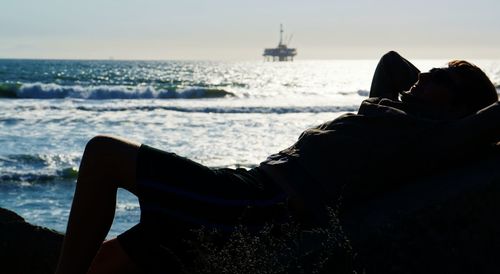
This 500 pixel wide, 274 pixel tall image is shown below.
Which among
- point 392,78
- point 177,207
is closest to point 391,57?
point 392,78

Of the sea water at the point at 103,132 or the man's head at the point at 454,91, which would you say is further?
the sea water at the point at 103,132

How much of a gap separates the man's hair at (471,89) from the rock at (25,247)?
6.49ft

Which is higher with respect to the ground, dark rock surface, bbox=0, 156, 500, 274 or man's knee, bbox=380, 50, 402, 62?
man's knee, bbox=380, 50, 402, 62

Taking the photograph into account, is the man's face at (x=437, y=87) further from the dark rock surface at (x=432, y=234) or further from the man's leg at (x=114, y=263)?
the man's leg at (x=114, y=263)

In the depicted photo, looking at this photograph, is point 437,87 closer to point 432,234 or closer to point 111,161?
point 432,234

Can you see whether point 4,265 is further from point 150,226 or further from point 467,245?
point 467,245

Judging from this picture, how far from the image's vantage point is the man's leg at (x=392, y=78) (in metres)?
3.45

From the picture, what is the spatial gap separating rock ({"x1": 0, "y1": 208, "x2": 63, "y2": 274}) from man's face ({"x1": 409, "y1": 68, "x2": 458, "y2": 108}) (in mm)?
1851

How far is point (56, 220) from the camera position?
21.2 feet

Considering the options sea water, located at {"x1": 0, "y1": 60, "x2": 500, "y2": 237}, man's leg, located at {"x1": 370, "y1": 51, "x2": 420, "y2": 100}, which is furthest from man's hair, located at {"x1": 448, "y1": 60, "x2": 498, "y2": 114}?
sea water, located at {"x1": 0, "y1": 60, "x2": 500, "y2": 237}

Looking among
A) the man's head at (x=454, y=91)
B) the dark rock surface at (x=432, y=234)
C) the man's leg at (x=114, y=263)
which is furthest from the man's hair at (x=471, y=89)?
the man's leg at (x=114, y=263)

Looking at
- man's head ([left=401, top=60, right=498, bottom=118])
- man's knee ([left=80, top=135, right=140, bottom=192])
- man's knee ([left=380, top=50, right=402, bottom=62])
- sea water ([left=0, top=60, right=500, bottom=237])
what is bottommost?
sea water ([left=0, top=60, right=500, bottom=237])

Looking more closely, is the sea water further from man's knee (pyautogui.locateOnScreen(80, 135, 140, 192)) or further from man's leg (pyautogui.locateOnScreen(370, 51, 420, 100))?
man's knee (pyautogui.locateOnScreen(80, 135, 140, 192))

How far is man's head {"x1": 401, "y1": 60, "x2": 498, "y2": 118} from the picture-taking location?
9.21 ft
